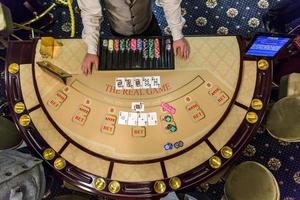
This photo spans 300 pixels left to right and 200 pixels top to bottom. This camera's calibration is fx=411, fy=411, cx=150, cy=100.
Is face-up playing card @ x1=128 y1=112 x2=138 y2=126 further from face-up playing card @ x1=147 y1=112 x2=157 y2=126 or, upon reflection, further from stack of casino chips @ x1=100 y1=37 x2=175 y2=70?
stack of casino chips @ x1=100 y1=37 x2=175 y2=70

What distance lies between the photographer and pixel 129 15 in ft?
8.72

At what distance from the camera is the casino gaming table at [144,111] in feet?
7.98

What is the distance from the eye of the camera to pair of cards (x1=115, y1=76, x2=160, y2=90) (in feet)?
8.46

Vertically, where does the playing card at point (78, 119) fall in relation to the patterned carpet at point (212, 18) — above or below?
below

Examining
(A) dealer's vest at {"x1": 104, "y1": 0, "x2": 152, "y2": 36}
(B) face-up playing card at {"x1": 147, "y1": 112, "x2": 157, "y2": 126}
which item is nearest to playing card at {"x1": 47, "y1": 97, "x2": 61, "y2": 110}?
(B) face-up playing card at {"x1": 147, "y1": 112, "x2": 157, "y2": 126}

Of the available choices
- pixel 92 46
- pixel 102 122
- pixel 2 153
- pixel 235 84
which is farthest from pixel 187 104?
pixel 2 153

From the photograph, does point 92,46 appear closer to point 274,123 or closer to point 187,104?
point 187,104

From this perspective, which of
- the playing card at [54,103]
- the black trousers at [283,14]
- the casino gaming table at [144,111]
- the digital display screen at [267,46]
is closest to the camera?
the digital display screen at [267,46]

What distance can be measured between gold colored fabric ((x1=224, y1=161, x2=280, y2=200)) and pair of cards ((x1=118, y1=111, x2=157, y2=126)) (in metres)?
0.70

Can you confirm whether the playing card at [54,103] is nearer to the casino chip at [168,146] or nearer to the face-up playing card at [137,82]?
the face-up playing card at [137,82]

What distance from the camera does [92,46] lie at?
Answer: 2564 mm

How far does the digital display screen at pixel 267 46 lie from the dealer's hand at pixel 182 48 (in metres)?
0.39

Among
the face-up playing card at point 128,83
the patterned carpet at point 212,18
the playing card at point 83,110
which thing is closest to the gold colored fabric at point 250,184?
the face-up playing card at point 128,83

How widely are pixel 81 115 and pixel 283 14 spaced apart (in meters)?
1.71
